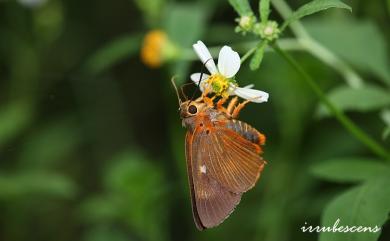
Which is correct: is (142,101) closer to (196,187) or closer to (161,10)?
(161,10)

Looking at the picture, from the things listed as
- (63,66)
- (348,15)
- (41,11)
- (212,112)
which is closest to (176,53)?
(212,112)

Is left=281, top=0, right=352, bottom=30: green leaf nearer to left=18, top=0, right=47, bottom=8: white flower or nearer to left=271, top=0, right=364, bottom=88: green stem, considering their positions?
left=271, top=0, right=364, bottom=88: green stem

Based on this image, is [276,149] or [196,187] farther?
[276,149]

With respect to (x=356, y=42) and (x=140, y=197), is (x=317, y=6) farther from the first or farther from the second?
(x=140, y=197)

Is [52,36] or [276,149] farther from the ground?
[52,36]

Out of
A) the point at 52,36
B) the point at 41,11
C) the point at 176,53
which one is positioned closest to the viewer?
the point at 176,53

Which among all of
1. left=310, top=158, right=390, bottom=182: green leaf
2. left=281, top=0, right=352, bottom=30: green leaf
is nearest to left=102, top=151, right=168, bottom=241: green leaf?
left=310, top=158, right=390, bottom=182: green leaf

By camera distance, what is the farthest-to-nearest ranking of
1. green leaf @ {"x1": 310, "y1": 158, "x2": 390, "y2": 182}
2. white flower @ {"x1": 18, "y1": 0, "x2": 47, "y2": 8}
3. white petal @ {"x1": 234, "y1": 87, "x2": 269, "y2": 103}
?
white flower @ {"x1": 18, "y1": 0, "x2": 47, "y2": 8} < green leaf @ {"x1": 310, "y1": 158, "x2": 390, "y2": 182} < white petal @ {"x1": 234, "y1": 87, "x2": 269, "y2": 103}

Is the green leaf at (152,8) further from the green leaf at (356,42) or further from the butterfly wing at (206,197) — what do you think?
the butterfly wing at (206,197)
